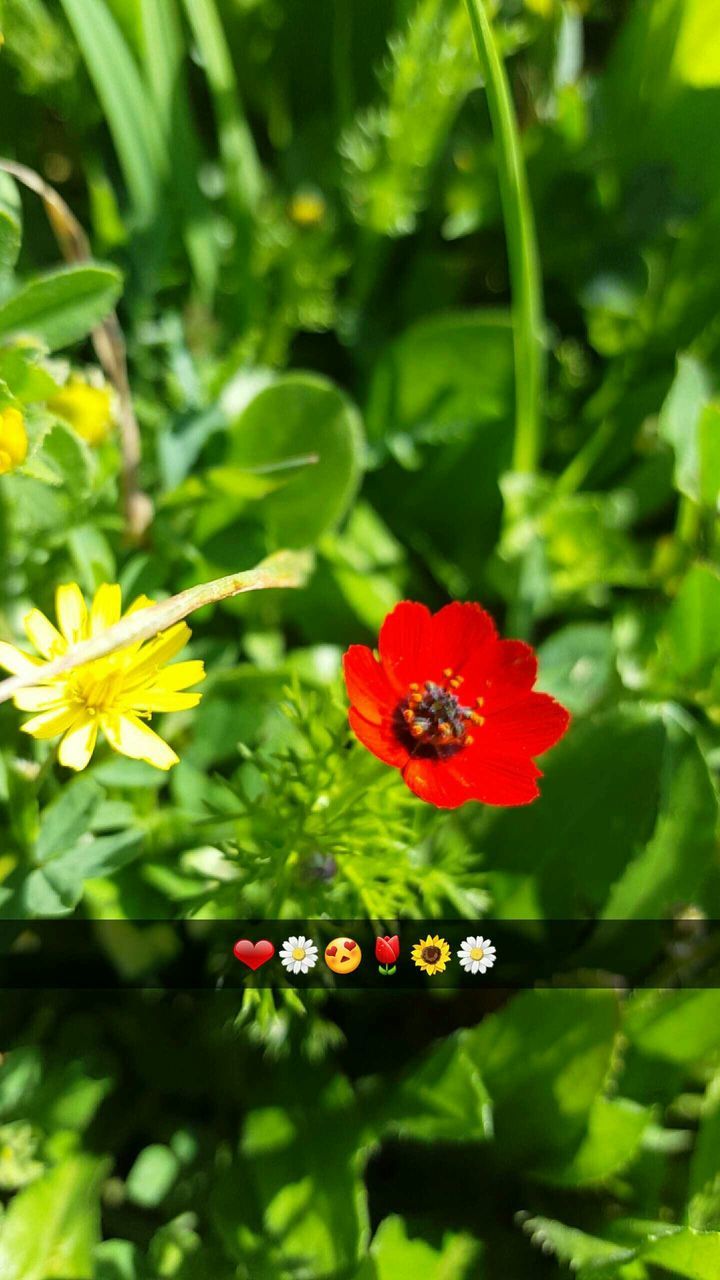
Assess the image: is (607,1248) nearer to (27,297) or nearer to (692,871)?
(692,871)

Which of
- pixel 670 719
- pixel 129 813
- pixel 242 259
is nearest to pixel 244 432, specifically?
pixel 242 259

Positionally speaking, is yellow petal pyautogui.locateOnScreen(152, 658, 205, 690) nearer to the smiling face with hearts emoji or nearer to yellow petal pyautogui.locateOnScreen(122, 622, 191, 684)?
yellow petal pyautogui.locateOnScreen(122, 622, 191, 684)

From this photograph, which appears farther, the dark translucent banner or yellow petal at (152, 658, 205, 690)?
the dark translucent banner

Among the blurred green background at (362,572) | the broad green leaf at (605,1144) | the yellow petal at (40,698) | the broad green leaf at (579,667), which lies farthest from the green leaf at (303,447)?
the broad green leaf at (605,1144)

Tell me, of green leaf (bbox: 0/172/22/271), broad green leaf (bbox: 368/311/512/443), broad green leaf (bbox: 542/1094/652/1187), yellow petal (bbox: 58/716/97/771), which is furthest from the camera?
broad green leaf (bbox: 368/311/512/443)

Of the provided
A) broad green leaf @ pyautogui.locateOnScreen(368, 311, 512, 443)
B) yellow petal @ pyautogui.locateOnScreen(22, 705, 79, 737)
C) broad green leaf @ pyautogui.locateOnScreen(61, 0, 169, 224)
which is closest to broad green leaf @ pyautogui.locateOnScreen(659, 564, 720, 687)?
broad green leaf @ pyautogui.locateOnScreen(368, 311, 512, 443)

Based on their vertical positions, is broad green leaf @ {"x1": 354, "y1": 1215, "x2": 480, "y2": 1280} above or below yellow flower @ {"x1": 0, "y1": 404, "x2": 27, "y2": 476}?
below

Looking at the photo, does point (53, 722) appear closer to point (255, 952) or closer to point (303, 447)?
point (255, 952)

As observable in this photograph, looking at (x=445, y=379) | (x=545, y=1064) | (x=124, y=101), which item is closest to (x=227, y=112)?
(x=124, y=101)
